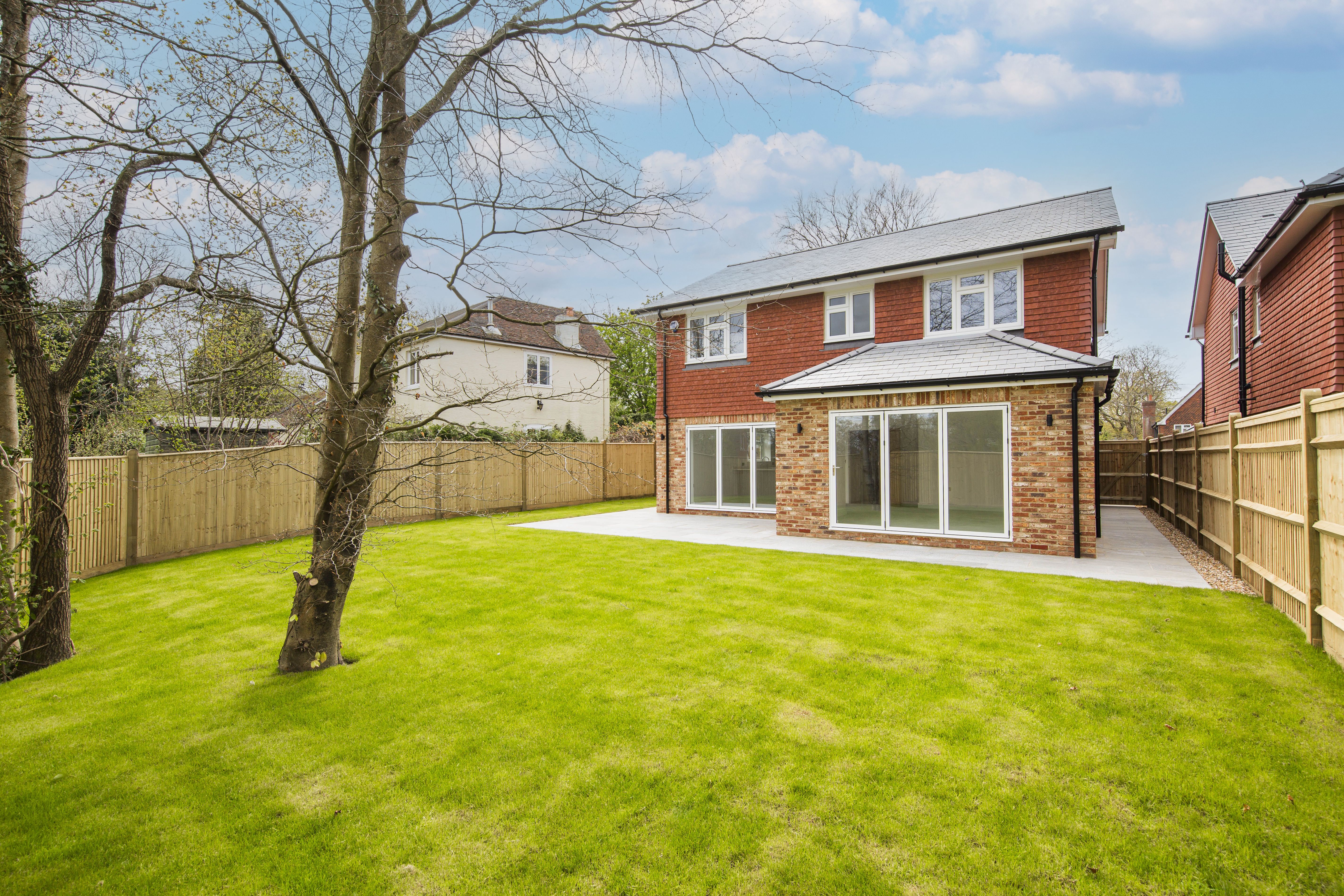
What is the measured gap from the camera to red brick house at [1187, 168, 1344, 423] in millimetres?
7273

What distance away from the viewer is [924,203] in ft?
81.5

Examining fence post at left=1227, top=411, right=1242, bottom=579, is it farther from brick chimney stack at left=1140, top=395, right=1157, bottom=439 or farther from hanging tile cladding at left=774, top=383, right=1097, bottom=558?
brick chimney stack at left=1140, top=395, right=1157, bottom=439

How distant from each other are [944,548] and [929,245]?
6555mm

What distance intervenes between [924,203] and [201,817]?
27928 millimetres

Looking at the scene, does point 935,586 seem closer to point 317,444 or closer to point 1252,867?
point 1252,867

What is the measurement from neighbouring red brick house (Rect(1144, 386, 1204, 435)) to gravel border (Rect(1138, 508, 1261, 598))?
17289 mm

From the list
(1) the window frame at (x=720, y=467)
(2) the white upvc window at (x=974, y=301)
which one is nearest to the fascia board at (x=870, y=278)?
(2) the white upvc window at (x=974, y=301)

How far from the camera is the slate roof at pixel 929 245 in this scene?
10656 millimetres

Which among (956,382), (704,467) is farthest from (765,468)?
(956,382)

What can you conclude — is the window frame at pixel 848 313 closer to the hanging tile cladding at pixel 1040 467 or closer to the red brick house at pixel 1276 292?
the hanging tile cladding at pixel 1040 467

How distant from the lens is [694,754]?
333 centimetres

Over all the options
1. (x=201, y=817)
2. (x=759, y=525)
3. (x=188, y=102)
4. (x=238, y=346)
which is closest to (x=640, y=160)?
(x=188, y=102)

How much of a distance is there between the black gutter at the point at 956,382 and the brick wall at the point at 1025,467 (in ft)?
0.60

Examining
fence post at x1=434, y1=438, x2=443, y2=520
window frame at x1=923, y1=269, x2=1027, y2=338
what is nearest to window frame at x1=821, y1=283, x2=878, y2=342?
window frame at x1=923, y1=269, x2=1027, y2=338
